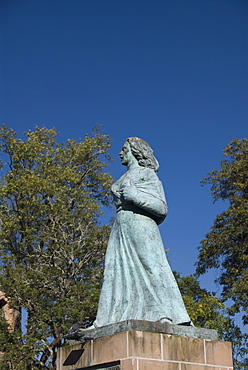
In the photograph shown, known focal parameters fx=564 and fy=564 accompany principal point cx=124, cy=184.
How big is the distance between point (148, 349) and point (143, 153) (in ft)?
9.62

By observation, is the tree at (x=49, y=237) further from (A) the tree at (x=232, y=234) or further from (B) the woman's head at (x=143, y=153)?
(B) the woman's head at (x=143, y=153)

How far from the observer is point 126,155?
830cm

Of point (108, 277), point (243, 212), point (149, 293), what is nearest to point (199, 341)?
point (149, 293)

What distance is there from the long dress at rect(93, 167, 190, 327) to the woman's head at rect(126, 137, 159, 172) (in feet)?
0.46

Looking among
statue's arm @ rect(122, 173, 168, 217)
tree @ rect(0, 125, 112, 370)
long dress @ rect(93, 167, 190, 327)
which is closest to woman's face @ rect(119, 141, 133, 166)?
long dress @ rect(93, 167, 190, 327)

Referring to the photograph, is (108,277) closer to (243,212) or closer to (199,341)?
(199,341)

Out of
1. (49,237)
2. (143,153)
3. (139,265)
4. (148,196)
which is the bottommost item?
(139,265)

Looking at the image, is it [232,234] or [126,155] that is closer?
[126,155]

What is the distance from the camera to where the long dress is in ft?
23.4

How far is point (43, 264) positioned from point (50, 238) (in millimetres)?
1081

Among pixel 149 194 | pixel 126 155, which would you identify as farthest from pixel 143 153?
pixel 149 194

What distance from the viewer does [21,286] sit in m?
21.3

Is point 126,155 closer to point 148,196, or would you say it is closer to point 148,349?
point 148,196

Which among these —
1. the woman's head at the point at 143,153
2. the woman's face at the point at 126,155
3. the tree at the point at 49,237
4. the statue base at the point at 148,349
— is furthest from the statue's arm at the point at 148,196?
the tree at the point at 49,237
